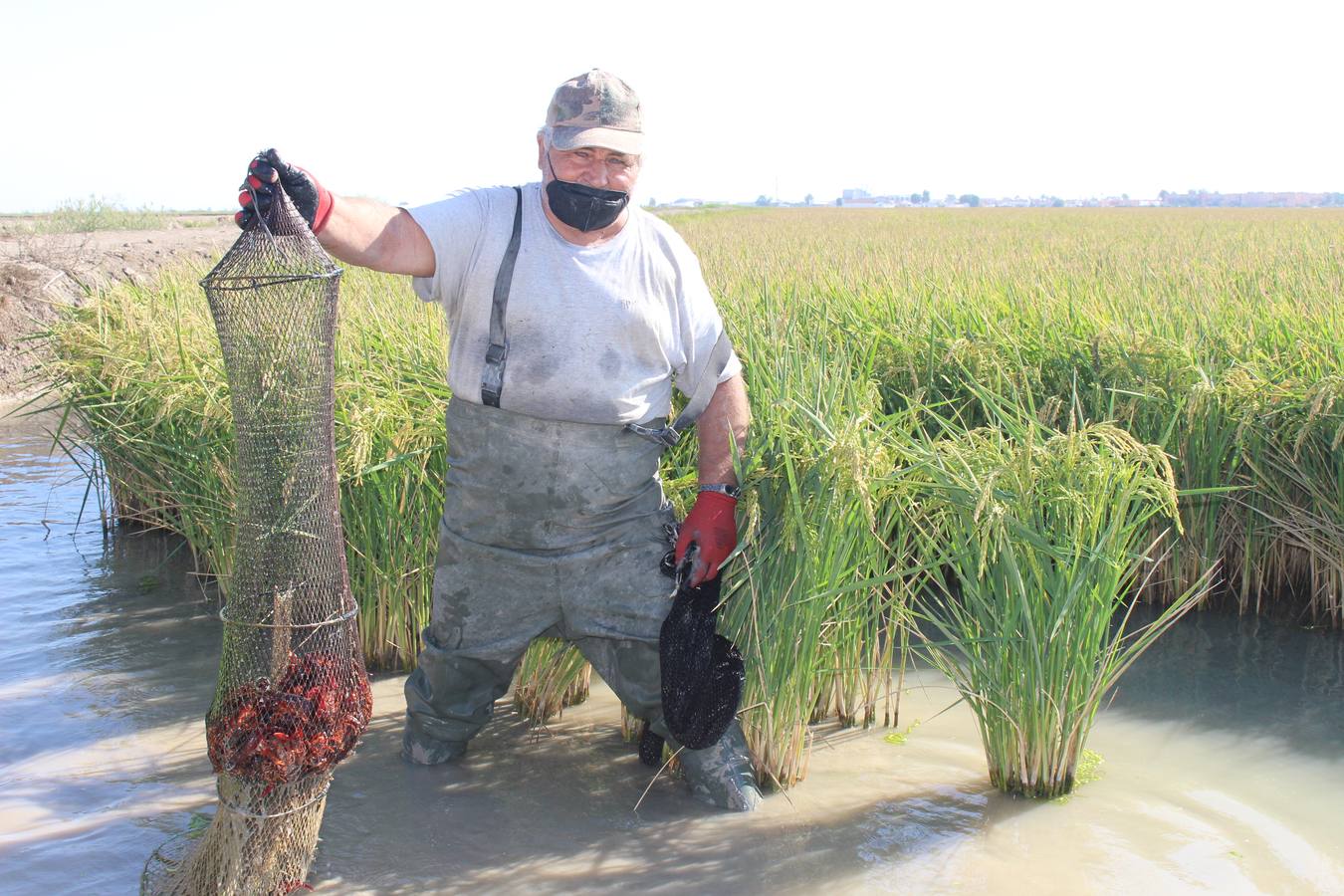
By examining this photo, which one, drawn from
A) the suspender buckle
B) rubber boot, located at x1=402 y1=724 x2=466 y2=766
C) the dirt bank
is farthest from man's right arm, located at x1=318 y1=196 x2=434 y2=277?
the dirt bank

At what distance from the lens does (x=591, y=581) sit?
10.3 ft

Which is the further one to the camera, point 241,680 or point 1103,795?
point 1103,795

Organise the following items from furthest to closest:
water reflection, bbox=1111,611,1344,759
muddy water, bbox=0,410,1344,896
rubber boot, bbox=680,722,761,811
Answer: water reflection, bbox=1111,611,1344,759 → rubber boot, bbox=680,722,761,811 → muddy water, bbox=0,410,1344,896

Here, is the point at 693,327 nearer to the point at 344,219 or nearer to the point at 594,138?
the point at 594,138

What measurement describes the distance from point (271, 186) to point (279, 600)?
932 mm

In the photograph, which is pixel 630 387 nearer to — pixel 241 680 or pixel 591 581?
pixel 591 581

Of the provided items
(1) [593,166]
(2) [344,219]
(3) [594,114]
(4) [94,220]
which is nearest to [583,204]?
(1) [593,166]

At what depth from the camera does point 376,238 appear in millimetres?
2844

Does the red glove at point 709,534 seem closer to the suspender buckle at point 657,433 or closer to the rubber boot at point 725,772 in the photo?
the suspender buckle at point 657,433

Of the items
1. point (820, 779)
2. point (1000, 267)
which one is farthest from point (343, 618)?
point (1000, 267)

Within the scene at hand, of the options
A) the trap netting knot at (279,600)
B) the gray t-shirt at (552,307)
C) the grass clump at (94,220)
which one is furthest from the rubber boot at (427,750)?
the grass clump at (94,220)

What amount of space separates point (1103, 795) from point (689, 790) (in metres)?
1.18

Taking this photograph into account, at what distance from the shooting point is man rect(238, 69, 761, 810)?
9.67 feet

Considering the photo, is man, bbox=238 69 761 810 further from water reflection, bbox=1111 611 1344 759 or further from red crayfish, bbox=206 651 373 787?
water reflection, bbox=1111 611 1344 759
